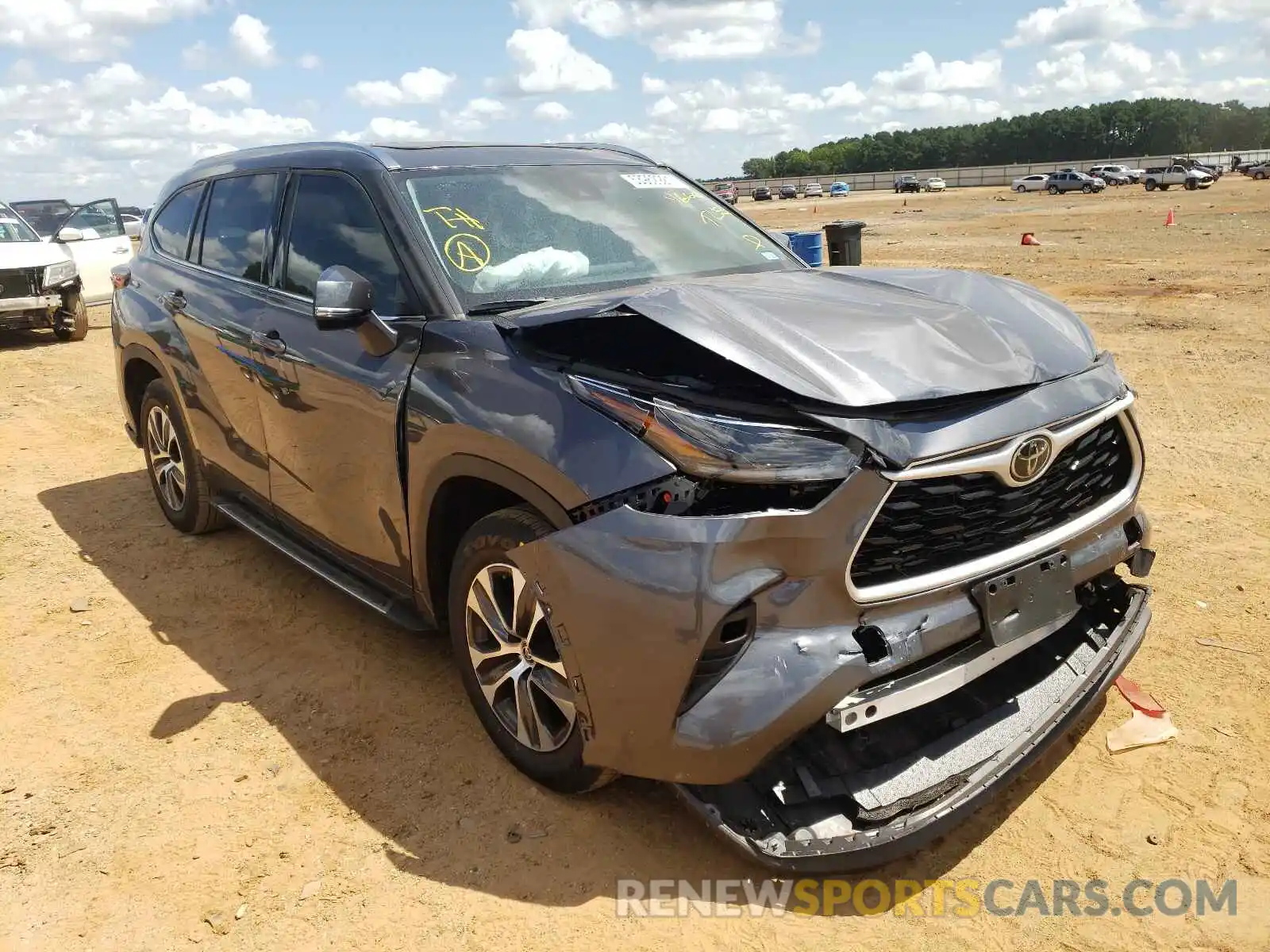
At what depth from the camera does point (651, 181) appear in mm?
4207

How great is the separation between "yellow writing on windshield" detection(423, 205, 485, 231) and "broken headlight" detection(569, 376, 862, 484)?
52.4 inches

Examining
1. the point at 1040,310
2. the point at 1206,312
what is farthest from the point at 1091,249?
the point at 1040,310

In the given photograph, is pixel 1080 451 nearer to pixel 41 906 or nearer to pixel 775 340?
pixel 775 340

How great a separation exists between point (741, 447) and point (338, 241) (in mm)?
2092

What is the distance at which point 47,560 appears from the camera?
531 cm

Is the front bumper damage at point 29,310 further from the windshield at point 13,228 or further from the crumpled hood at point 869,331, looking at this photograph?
the crumpled hood at point 869,331

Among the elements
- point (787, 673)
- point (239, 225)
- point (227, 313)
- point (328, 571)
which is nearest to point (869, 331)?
point (787, 673)

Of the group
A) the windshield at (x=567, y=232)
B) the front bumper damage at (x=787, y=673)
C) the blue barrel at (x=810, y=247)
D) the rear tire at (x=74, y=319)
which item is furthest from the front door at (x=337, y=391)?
the rear tire at (x=74, y=319)

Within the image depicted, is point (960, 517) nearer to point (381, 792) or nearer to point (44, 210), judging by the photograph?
point (381, 792)

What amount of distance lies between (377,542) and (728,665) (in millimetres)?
1674

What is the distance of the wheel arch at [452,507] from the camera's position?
8.86ft

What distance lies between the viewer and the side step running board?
351 centimetres

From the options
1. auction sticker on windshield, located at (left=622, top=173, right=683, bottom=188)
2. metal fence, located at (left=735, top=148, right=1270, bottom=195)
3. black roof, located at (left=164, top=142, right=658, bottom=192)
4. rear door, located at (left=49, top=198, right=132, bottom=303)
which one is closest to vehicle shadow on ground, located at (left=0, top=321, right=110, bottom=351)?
rear door, located at (left=49, top=198, right=132, bottom=303)

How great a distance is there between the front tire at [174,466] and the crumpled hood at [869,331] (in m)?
2.90
